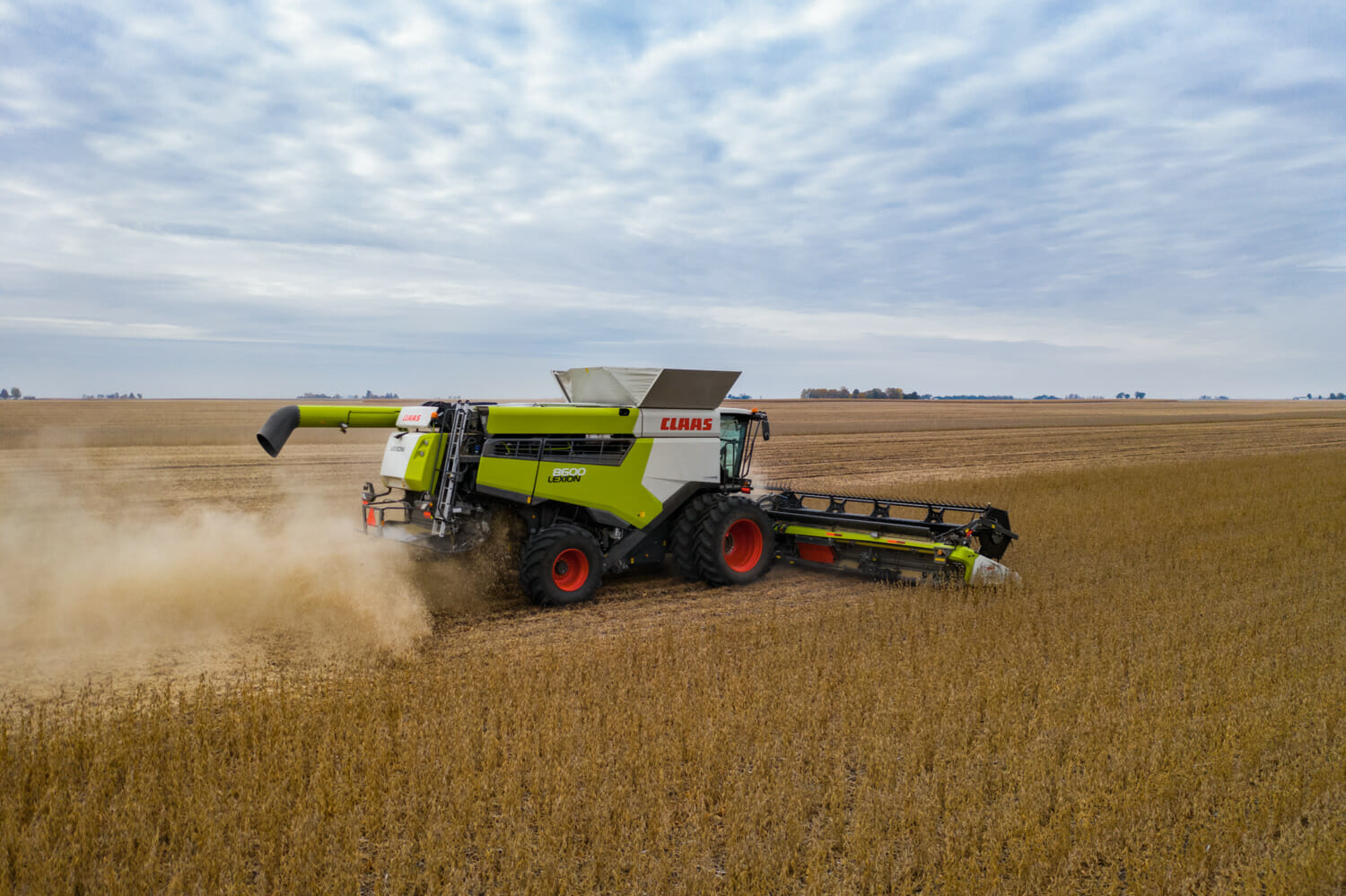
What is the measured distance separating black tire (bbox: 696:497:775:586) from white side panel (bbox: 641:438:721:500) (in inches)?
18.3

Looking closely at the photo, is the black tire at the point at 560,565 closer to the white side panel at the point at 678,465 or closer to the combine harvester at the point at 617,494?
the combine harvester at the point at 617,494

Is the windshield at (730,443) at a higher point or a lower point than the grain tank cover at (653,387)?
lower

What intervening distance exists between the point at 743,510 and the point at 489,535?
317 centimetres

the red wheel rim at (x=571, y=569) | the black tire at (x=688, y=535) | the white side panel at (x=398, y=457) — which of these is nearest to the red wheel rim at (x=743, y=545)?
the black tire at (x=688, y=535)

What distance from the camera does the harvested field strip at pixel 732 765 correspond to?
372 centimetres

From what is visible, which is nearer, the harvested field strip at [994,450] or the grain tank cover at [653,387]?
the grain tank cover at [653,387]

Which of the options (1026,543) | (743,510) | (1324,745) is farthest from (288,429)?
(1026,543)

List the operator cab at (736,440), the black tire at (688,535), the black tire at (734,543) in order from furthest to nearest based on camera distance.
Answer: the operator cab at (736,440) < the black tire at (688,535) < the black tire at (734,543)

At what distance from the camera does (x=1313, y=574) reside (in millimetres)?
9617

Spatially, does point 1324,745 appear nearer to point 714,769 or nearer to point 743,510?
point 714,769

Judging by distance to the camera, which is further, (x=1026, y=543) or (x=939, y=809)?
(x=1026, y=543)

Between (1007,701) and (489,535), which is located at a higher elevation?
(489,535)

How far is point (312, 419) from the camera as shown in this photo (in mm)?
8266

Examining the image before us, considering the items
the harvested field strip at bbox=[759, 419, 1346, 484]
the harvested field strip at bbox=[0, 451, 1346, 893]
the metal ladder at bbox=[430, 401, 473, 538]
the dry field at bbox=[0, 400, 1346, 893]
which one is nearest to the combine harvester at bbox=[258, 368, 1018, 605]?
the metal ladder at bbox=[430, 401, 473, 538]
